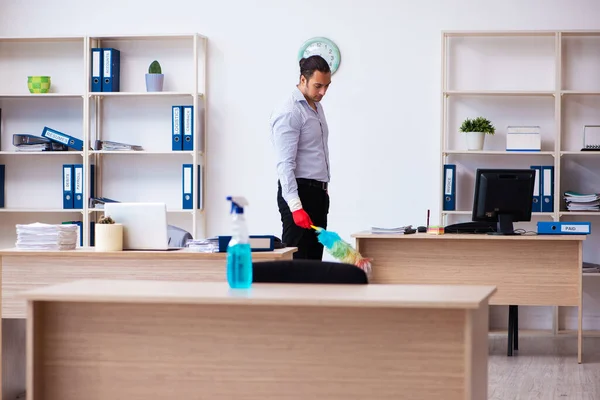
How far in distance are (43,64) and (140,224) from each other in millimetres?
3146

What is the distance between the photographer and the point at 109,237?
11.6ft

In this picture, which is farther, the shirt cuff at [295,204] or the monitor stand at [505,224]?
the monitor stand at [505,224]

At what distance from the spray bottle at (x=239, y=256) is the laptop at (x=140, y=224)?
1.15 metres

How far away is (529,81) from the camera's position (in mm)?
5883

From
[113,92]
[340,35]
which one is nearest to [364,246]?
[340,35]

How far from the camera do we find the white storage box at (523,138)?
18.6ft

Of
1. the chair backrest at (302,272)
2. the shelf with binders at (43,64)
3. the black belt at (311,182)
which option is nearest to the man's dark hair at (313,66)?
the black belt at (311,182)

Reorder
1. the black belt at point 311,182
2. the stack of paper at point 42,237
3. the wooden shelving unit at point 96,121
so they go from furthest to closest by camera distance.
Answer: the wooden shelving unit at point 96,121 < the black belt at point 311,182 < the stack of paper at point 42,237

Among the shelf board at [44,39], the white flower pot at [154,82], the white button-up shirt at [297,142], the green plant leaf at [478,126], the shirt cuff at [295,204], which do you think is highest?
the shelf board at [44,39]

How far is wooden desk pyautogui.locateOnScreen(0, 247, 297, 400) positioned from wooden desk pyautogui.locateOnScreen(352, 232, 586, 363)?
1.51 metres

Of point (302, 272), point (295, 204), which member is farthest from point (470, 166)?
point (302, 272)

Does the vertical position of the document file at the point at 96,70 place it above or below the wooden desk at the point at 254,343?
above

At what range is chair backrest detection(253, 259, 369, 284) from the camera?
8.55 ft

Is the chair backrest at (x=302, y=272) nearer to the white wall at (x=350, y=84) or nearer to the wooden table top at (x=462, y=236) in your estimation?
the wooden table top at (x=462, y=236)
